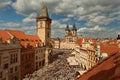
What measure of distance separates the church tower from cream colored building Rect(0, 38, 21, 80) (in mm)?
25134

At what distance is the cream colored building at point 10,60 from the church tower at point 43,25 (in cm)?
2513

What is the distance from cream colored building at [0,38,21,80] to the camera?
36219mm

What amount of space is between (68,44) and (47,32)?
90299 mm

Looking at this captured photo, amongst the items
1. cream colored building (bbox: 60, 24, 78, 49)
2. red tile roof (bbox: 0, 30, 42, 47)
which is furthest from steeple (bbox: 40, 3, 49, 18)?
cream colored building (bbox: 60, 24, 78, 49)

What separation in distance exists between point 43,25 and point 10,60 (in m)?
30.8

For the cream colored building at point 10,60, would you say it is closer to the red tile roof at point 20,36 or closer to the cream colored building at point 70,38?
the red tile roof at point 20,36

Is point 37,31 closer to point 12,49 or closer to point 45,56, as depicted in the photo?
point 45,56

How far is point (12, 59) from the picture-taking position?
133 feet

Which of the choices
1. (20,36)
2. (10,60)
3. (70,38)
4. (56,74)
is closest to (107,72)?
(10,60)

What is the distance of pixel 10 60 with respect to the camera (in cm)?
3950

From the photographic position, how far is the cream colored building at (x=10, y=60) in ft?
119

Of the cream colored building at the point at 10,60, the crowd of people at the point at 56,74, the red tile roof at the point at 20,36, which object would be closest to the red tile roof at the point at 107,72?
the crowd of people at the point at 56,74

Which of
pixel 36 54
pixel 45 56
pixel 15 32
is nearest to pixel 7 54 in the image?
pixel 15 32

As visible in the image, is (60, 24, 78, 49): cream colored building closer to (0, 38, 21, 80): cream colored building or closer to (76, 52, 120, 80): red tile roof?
(0, 38, 21, 80): cream colored building
